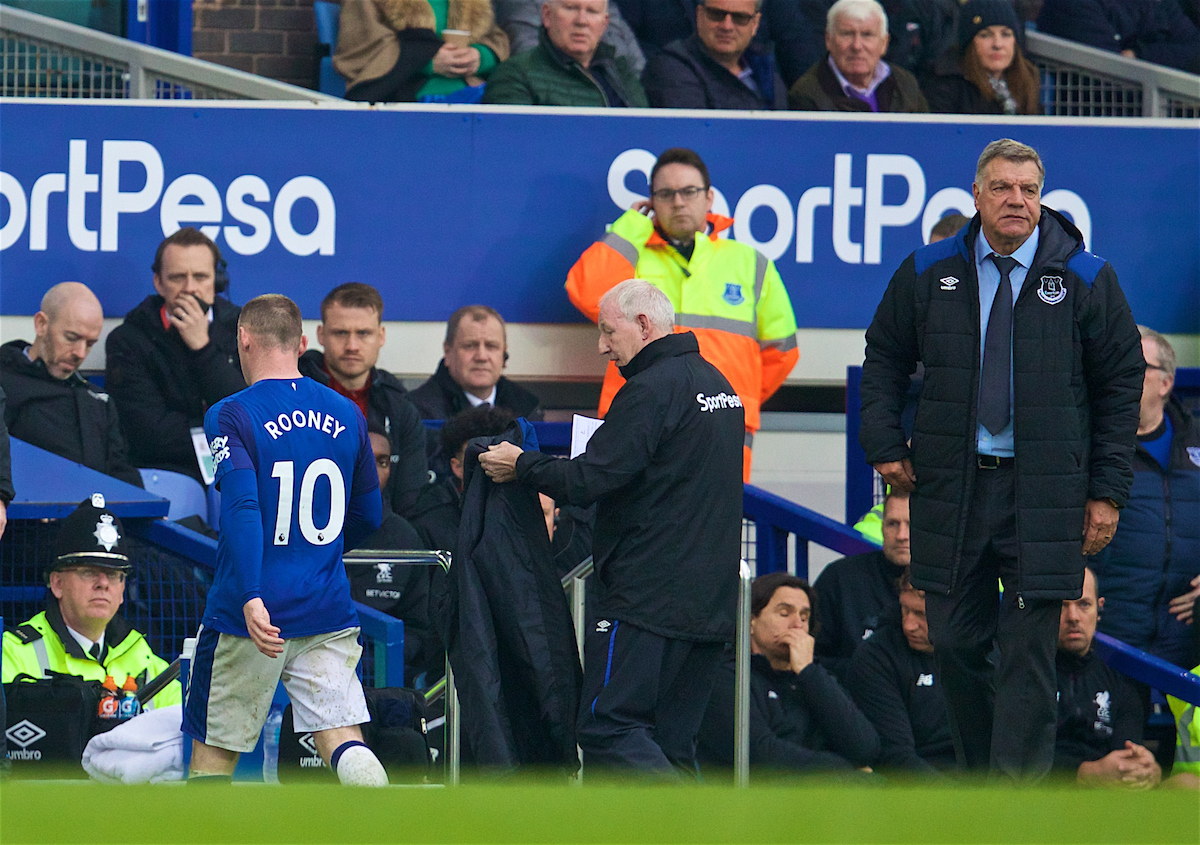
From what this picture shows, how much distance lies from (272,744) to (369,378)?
2.06m

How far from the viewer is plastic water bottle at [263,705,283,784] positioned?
5594 mm

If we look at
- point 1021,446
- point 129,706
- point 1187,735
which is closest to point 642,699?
point 1021,446

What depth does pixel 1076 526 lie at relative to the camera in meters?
4.77

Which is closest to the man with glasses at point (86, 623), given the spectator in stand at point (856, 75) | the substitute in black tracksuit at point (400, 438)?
the substitute in black tracksuit at point (400, 438)

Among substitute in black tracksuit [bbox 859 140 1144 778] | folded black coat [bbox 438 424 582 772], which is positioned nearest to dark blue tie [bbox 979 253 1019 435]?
substitute in black tracksuit [bbox 859 140 1144 778]

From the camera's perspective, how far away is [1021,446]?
4.78 metres

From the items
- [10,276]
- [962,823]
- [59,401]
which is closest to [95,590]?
[59,401]

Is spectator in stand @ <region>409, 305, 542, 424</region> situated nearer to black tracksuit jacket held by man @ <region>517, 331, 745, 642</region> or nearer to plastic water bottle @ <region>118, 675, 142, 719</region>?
plastic water bottle @ <region>118, 675, 142, 719</region>

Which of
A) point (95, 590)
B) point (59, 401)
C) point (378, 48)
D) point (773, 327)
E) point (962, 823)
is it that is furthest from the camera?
point (378, 48)

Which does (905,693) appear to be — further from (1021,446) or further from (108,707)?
(108,707)

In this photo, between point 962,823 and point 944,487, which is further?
point 944,487

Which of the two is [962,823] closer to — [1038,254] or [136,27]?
[1038,254]

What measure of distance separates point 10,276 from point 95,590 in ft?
10.0

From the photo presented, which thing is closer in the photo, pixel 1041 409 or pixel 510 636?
pixel 1041 409
